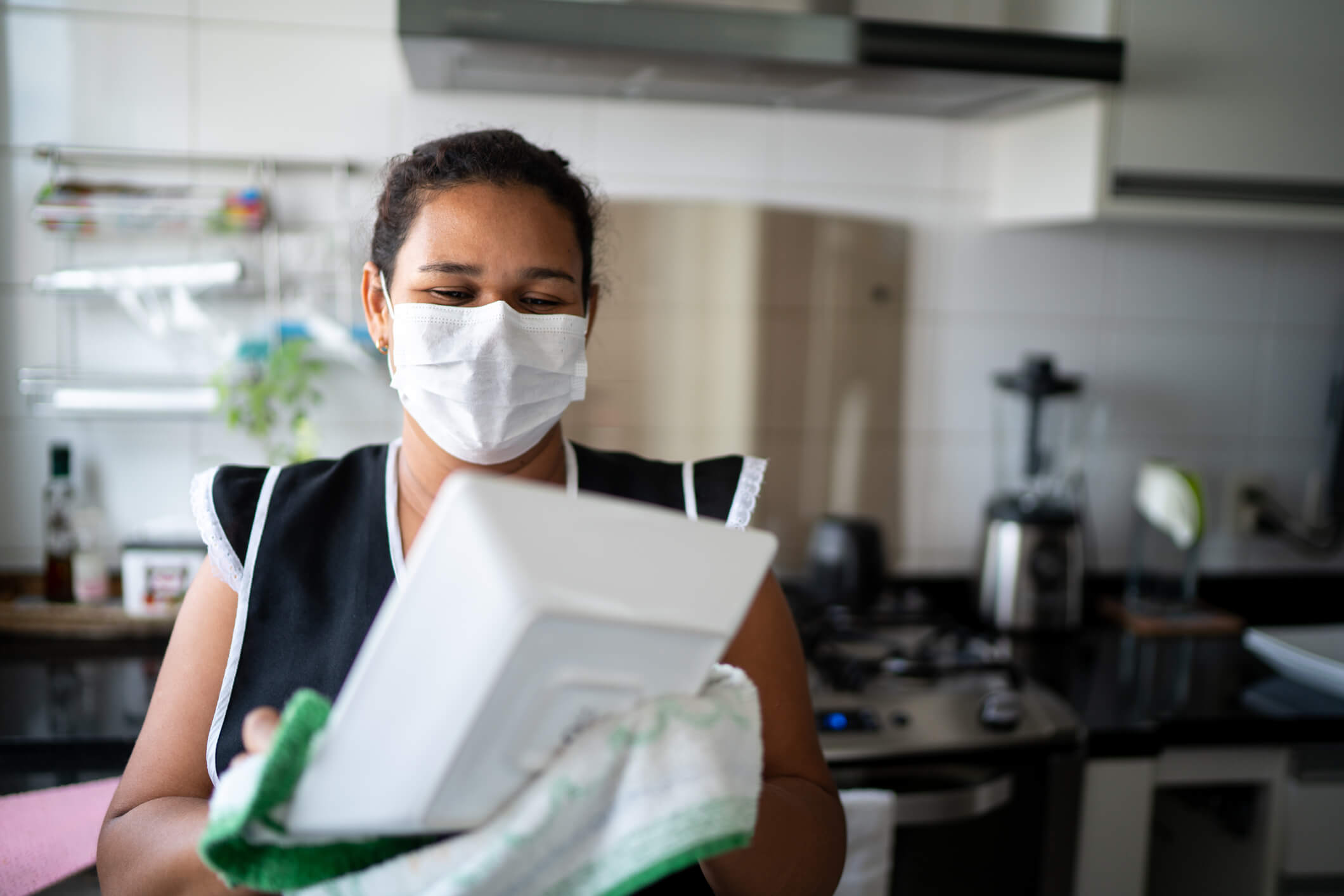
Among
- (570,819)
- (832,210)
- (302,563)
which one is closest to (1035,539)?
(832,210)

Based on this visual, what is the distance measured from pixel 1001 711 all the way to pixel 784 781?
2.29 feet

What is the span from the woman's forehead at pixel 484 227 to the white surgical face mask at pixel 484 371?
0.15 ft

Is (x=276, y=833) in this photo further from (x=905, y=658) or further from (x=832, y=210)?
(x=832, y=210)

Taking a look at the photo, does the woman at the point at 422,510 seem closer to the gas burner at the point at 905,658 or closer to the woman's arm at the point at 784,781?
the woman's arm at the point at 784,781

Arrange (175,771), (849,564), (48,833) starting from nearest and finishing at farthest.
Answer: (175,771), (48,833), (849,564)

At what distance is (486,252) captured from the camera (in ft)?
2.84

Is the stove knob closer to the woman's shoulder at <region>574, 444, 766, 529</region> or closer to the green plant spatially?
the woman's shoulder at <region>574, 444, 766, 529</region>

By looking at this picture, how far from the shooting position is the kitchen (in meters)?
1.54

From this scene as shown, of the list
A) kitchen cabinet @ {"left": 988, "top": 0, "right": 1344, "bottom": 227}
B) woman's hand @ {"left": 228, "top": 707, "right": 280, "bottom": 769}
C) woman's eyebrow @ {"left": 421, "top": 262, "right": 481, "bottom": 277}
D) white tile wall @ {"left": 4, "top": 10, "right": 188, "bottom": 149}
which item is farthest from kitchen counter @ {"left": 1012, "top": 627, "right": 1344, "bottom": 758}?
white tile wall @ {"left": 4, "top": 10, "right": 188, "bottom": 149}

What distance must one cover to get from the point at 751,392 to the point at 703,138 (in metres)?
0.47

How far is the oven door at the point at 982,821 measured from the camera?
1413 millimetres

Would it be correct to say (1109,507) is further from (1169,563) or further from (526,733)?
(526,733)

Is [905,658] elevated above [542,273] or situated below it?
below

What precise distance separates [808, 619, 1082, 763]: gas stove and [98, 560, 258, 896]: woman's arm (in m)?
0.79
